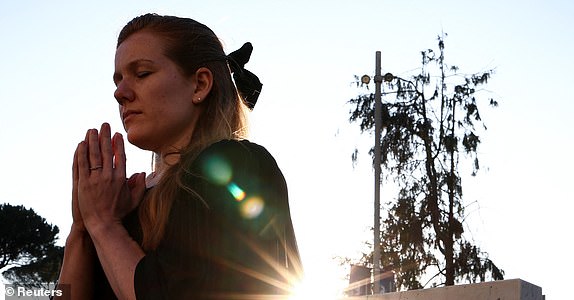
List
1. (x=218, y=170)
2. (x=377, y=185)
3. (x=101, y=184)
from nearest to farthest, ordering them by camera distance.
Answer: (x=218, y=170), (x=101, y=184), (x=377, y=185)

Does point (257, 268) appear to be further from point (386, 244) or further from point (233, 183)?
point (386, 244)

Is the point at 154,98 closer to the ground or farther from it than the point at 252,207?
farther from it

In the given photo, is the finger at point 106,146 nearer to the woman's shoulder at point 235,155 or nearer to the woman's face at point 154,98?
the woman's face at point 154,98

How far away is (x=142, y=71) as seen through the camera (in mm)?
2352

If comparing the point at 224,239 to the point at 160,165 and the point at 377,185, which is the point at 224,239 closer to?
the point at 160,165

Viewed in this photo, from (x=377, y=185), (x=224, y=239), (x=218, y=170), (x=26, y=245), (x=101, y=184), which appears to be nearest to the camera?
(x=224, y=239)

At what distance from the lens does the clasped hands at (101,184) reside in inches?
83.3

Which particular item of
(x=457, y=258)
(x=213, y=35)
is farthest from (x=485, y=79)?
(x=213, y=35)

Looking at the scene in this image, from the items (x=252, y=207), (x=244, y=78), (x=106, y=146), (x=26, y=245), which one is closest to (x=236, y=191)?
(x=252, y=207)

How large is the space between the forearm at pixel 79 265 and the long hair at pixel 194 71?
162mm

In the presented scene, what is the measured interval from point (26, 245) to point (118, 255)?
51.8m

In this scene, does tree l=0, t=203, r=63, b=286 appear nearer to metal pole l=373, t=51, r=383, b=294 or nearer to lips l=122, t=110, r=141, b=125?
metal pole l=373, t=51, r=383, b=294

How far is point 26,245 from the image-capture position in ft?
169

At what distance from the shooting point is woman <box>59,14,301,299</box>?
6.29 ft
